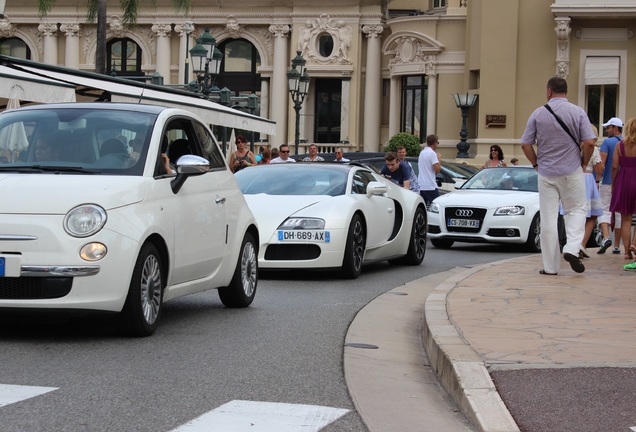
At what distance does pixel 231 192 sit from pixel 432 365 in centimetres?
295

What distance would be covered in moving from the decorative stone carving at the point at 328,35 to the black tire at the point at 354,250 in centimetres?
A: 4288

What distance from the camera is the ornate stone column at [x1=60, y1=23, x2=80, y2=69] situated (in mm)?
59375

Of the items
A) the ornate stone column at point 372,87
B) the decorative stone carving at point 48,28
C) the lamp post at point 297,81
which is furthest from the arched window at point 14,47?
the lamp post at point 297,81

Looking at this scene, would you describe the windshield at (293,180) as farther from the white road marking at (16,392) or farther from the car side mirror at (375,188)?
the white road marking at (16,392)

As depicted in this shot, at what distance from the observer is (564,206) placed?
42.3 feet

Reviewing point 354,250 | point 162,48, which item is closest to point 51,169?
point 354,250

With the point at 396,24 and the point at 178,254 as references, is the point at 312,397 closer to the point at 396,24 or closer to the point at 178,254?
the point at 178,254

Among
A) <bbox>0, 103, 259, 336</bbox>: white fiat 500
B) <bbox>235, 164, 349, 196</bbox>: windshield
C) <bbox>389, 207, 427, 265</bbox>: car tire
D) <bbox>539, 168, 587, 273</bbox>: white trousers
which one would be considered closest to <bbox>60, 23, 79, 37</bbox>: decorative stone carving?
<bbox>389, 207, 427, 265</bbox>: car tire

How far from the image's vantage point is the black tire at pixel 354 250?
44.9ft

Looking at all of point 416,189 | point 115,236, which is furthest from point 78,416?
point 416,189

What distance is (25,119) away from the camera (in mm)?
9383

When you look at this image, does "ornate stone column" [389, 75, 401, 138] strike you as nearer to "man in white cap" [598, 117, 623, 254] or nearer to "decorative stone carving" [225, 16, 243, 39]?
"decorative stone carving" [225, 16, 243, 39]

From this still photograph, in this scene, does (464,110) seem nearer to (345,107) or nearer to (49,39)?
(345,107)

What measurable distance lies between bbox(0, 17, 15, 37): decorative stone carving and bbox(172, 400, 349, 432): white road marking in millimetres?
56111
